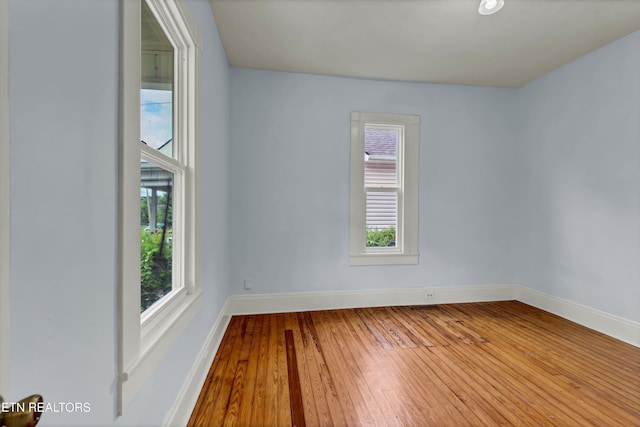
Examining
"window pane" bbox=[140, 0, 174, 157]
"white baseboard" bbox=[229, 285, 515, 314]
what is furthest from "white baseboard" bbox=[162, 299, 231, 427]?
"window pane" bbox=[140, 0, 174, 157]

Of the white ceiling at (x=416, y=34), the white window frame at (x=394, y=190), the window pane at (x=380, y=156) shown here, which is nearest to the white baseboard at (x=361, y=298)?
the white window frame at (x=394, y=190)

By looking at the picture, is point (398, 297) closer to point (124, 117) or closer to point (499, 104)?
point (499, 104)

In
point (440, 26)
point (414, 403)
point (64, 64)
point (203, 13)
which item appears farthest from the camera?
point (440, 26)

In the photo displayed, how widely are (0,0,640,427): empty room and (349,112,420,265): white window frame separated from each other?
0.03 m

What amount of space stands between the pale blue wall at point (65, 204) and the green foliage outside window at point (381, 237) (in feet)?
9.14

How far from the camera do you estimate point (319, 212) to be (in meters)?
3.28

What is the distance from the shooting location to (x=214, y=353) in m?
2.23

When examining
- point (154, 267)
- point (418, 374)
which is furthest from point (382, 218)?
point (154, 267)

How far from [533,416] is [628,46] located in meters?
3.09

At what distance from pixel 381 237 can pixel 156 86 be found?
108 inches

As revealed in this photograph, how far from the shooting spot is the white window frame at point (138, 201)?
2.97 feet

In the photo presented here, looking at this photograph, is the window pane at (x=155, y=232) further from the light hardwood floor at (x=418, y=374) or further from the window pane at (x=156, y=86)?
the light hardwood floor at (x=418, y=374)

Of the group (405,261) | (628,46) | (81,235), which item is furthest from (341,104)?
(81,235)

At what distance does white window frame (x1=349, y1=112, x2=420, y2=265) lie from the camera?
3330mm
